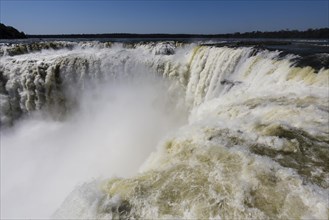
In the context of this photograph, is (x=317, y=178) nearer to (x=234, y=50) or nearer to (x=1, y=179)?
(x=234, y=50)

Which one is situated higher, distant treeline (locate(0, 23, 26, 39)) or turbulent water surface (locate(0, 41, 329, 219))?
turbulent water surface (locate(0, 41, 329, 219))

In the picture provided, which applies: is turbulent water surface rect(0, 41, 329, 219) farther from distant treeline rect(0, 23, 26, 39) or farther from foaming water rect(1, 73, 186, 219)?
distant treeline rect(0, 23, 26, 39)

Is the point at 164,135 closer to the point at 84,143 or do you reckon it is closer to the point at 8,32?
the point at 84,143

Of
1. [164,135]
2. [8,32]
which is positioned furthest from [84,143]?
[8,32]

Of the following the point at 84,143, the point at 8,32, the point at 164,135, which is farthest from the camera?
the point at 8,32

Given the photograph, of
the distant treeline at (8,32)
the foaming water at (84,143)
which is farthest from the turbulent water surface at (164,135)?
the distant treeline at (8,32)

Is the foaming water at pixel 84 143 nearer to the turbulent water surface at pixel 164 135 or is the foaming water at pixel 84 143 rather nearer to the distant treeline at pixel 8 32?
the turbulent water surface at pixel 164 135

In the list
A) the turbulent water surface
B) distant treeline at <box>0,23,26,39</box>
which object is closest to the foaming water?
the turbulent water surface

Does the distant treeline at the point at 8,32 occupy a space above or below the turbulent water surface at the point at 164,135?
below
